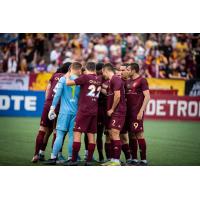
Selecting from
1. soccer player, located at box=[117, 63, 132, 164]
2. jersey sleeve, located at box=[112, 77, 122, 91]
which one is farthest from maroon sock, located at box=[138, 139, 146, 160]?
jersey sleeve, located at box=[112, 77, 122, 91]

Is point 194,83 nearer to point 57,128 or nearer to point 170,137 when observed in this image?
point 170,137

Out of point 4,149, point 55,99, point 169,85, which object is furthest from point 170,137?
point 169,85

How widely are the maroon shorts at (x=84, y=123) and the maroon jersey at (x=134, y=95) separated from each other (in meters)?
0.67

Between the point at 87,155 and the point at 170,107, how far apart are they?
9.88 m

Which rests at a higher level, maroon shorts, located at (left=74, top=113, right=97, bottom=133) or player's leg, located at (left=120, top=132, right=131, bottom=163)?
maroon shorts, located at (left=74, top=113, right=97, bottom=133)

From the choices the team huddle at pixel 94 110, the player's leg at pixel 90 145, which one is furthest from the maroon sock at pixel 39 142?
the player's leg at pixel 90 145

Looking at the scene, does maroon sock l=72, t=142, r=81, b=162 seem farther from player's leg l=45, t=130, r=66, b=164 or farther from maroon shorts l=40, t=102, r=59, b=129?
maroon shorts l=40, t=102, r=59, b=129

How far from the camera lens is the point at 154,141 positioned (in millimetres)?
13297

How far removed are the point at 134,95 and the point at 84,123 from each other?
93 cm

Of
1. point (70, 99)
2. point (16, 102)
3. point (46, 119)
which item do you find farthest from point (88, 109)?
point (16, 102)

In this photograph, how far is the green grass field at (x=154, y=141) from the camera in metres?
10.3

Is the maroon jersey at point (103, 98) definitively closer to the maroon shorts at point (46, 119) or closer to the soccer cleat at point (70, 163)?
the maroon shorts at point (46, 119)

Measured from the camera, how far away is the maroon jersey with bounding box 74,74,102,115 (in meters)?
9.20

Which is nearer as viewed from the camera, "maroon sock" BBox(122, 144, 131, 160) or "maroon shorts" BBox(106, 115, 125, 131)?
"maroon shorts" BBox(106, 115, 125, 131)
